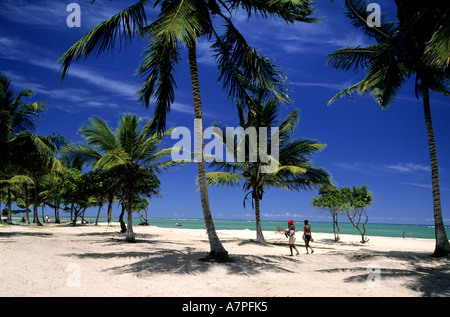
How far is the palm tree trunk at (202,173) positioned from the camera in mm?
8574

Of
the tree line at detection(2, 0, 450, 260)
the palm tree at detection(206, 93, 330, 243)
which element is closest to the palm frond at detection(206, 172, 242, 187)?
the palm tree at detection(206, 93, 330, 243)

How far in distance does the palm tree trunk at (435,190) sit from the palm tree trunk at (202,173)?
8.70 meters

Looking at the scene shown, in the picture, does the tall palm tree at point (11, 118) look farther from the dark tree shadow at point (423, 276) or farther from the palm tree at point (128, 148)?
the dark tree shadow at point (423, 276)

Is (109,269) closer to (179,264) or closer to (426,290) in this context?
(179,264)

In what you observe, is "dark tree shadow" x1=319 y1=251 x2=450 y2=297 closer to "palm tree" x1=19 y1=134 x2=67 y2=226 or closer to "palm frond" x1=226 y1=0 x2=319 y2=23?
"palm frond" x1=226 y1=0 x2=319 y2=23

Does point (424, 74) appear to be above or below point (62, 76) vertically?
above

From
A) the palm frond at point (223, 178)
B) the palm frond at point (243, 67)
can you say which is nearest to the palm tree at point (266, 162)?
the palm frond at point (223, 178)

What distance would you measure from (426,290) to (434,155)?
7.71 m

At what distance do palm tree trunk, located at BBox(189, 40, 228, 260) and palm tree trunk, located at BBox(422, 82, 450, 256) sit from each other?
870 centimetres

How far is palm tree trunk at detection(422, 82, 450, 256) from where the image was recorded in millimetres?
10805

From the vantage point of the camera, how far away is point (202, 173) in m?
8.80

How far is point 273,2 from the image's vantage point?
8.27 metres

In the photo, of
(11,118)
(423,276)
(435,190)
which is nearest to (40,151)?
(11,118)
